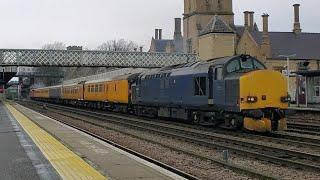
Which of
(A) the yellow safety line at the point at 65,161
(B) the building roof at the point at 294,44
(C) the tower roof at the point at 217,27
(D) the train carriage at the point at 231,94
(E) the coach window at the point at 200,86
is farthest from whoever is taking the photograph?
(B) the building roof at the point at 294,44

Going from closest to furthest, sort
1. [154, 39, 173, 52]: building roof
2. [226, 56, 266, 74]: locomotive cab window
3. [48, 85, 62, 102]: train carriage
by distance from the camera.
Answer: [226, 56, 266, 74]: locomotive cab window, [48, 85, 62, 102]: train carriage, [154, 39, 173, 52]: building roof

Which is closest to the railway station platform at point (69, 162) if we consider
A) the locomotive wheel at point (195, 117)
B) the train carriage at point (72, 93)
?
the locomotive wheel at point (195, 117)

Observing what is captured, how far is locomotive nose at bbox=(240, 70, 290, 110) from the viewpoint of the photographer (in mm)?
19578

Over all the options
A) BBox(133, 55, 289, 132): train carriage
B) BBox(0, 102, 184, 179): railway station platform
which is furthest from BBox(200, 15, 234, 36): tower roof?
BBox(0, 102, 184, 179): railway station platform

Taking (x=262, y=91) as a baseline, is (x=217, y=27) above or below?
above

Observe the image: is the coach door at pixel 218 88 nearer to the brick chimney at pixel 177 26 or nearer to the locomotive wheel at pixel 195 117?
the locomotive wheel at pixel 195 117

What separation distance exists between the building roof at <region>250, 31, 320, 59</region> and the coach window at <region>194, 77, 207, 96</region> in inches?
2150

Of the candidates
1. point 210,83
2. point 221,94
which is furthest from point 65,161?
point 210,83

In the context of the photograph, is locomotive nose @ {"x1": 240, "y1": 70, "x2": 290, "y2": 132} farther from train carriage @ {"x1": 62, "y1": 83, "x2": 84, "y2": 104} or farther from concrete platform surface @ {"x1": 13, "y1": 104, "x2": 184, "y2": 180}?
train carriage @ {"x1": 62, "y1": 83, "x2": 84, "y2": 104}

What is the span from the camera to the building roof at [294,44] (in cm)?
7844

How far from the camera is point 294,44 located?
81125mm

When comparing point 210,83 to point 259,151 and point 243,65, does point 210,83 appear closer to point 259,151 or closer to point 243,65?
point 243,65

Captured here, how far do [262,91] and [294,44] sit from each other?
63.9m

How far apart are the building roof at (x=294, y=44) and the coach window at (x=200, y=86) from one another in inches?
2150
